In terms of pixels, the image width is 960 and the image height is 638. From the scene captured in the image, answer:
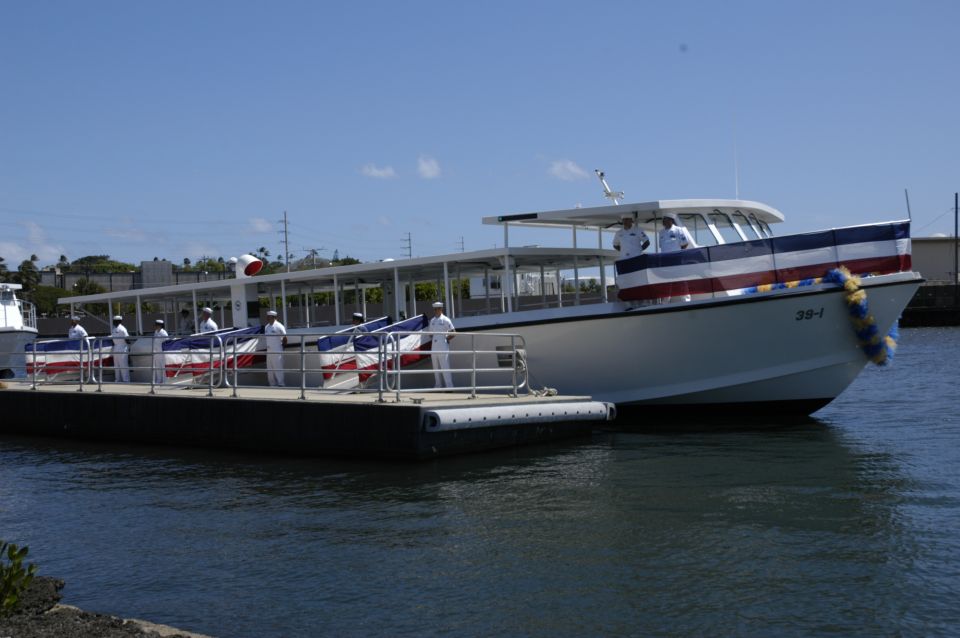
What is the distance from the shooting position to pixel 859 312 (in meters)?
15.1

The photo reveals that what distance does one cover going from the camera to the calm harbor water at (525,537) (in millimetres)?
7215

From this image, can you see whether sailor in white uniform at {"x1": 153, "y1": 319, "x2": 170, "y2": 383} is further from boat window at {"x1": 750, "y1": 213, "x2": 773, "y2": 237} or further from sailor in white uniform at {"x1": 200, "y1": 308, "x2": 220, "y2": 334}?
boat window at {"x1": 750, "y1": 213, "x2": 773, "y2": 237}

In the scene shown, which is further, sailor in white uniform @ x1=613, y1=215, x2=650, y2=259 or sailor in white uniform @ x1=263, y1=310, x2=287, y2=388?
sailor in white uniform @ x1=263, y1=310, x2=287, y2=388

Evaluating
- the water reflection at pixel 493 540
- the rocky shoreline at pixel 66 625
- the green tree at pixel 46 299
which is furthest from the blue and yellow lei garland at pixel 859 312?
the green tree at pixel 46 299

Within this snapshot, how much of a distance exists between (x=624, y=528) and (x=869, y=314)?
7.66 meters

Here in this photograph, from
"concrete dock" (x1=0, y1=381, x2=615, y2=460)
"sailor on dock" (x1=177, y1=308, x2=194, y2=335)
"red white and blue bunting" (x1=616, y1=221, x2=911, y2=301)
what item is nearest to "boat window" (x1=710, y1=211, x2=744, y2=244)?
"red white and blue bunting" (x1=616, y1=221, x2=911, y2=301)

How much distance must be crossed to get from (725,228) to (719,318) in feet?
7.64

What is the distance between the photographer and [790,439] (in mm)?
14844

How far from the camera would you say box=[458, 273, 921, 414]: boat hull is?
1534 cm

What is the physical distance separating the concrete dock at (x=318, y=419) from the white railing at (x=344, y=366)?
1.07ft

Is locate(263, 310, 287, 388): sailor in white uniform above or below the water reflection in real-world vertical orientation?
above

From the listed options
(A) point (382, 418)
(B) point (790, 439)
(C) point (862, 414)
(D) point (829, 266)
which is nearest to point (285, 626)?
(A) point (382, 418)

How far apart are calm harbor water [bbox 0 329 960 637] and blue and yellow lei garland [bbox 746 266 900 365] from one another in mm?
1373

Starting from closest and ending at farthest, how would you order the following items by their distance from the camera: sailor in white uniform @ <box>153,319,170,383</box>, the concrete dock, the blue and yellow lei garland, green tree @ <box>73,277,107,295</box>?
1. the concrete dock
2. the blue and yellow lei garland
3. sailor in white uniform @ <box>153,319,170,383</box>
4. green tree @ <box>73,277,107,295</box>
